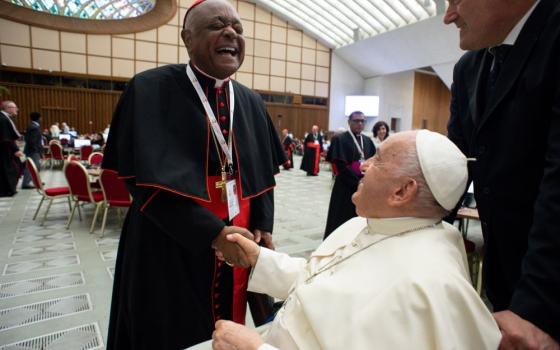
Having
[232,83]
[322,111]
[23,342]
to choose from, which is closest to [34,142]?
[23,342]

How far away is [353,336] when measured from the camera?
3.12ft

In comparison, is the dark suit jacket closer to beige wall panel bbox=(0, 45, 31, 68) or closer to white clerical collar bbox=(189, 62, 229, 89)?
white clerical collar bbox=(189, 62, 229, 89)

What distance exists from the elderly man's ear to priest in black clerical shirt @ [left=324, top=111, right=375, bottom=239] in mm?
3301

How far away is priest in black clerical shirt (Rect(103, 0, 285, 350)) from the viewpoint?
1.46m

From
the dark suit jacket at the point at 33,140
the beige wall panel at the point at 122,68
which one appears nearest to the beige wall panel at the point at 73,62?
the beige wall panel at the point at 122,68

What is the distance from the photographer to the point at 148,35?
18859mm

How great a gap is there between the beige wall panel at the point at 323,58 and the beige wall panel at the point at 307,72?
1.96 ft

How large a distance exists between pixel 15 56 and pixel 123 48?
14.7 ft

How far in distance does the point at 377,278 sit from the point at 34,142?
32.2 ft

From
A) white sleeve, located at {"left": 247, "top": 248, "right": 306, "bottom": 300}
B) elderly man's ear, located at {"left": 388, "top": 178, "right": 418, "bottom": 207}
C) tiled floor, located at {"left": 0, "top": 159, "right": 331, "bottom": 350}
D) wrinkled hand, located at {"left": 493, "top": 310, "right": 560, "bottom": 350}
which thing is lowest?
tiled floor, located at {"left": 0, "top": 159, "right": 331, "bottom": 350}

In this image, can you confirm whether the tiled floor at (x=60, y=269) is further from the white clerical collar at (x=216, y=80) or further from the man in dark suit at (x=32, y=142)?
the white clerical collar at (x=216, y=80)

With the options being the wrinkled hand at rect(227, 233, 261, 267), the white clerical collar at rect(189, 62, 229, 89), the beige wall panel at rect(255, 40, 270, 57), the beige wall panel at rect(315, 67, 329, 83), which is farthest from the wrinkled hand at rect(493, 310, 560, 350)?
the beige wall panel at rect(315, 67, 329, 83)

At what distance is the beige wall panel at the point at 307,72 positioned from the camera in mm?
22880

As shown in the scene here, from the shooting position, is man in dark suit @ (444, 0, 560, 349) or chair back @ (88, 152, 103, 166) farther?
chair back @ (88, 152, 103, 166)
